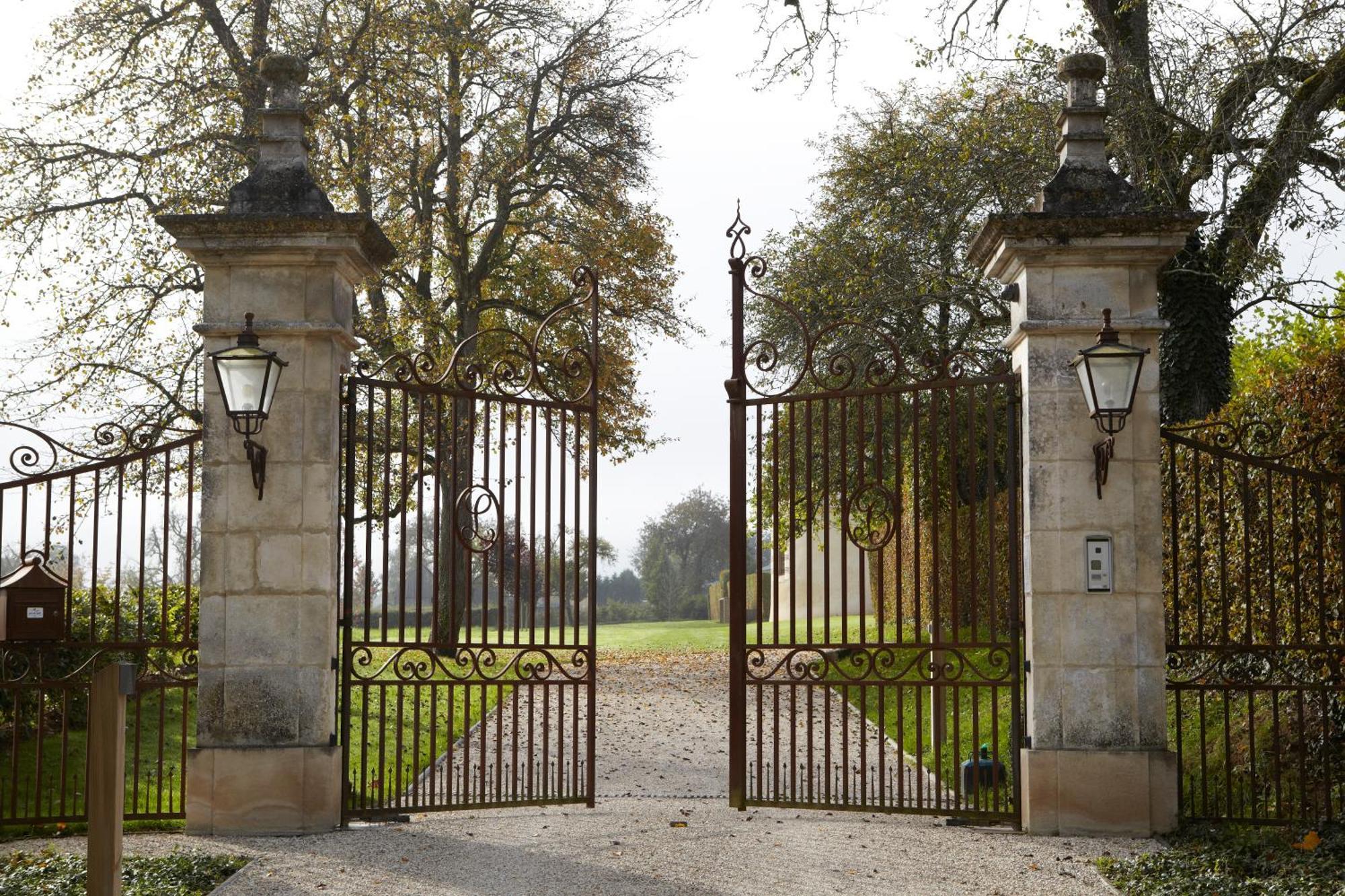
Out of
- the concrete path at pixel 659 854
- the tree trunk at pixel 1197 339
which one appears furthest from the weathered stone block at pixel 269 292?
the tree trunk at pixel 1197 339

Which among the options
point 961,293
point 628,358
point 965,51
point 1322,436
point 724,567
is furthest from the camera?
point 724,567

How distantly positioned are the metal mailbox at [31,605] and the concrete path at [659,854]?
1228 mm

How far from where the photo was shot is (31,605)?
7.20 meters

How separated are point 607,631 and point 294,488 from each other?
33.9 m

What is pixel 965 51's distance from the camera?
44.5 feet

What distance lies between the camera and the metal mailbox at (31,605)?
7168 millimetres

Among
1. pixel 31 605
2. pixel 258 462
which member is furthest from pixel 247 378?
pixel 31 605

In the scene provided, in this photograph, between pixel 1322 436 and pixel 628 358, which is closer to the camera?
pixel 1322 436

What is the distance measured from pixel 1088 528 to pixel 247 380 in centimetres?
488

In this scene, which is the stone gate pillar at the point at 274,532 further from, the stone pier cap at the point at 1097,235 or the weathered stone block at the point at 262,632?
the stone pier cap at the point at 1097,235

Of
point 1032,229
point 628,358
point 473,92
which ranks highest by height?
point 473,92

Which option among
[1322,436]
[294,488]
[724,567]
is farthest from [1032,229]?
[724,567]

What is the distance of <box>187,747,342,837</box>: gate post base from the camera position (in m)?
7.09

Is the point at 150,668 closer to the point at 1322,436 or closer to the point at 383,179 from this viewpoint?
the point at 1322,436
